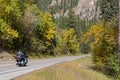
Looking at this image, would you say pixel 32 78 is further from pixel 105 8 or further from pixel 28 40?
pixel 28 40

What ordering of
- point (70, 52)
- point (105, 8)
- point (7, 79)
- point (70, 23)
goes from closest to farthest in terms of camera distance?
1. point (7, 79)
2. point (105, 8)
3. point (70, 52)
4. point (70, 23)

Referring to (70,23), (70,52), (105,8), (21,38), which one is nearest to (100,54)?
(105,8)

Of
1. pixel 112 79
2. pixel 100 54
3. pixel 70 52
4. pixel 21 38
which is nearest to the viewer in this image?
pixel 112 79

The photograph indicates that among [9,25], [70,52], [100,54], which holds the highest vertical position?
[9,25]

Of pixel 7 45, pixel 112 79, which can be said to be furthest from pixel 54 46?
pixel 112 79

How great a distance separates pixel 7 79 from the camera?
60.5ft

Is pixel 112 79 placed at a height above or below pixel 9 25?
below

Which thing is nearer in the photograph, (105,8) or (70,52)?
(105,8)

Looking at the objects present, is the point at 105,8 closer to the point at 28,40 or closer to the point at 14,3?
the point at 14,3

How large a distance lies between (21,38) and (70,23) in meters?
58.7

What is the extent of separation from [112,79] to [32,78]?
14.0 meters

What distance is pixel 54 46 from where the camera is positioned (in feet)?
260

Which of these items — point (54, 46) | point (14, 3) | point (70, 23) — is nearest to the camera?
point (14, 3)

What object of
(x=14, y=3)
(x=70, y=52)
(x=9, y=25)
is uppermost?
(x=14, y=3)
